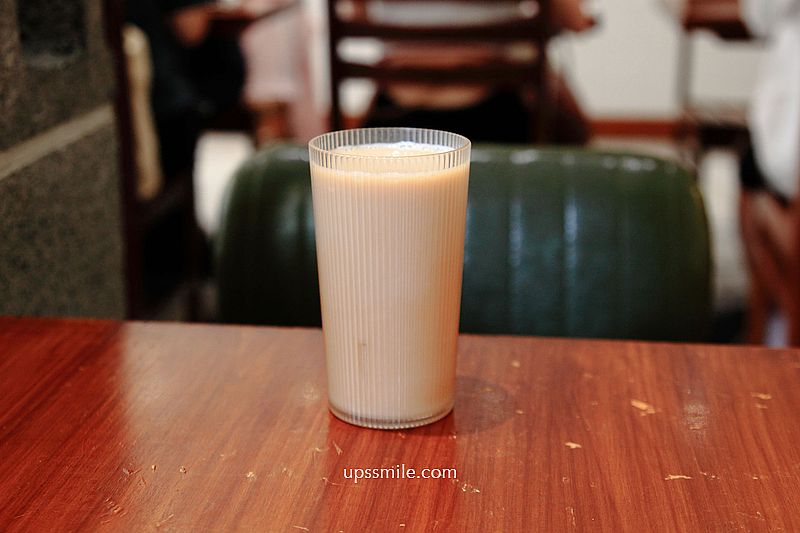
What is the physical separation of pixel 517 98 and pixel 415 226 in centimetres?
183

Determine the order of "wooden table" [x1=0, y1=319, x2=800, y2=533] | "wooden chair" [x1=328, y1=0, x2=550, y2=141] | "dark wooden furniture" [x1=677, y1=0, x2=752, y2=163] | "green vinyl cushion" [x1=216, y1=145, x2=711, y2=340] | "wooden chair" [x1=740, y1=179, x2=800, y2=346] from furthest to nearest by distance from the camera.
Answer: "dark wooden furniture" [x1=677, y1=0, x2=752, y2=163] → "wooden chair" [x1=328, y1=0, x2=550, y2=141] → "wooden chair" [x1=740, y1=179, x2=800, y2=346] → "green vinyl cushion" [x1=216, y1=145, x2=711, y2=340] → "wooden table" [x1=0, y1=319, x2=800, y2=533]

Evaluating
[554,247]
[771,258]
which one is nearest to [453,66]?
[771,258]

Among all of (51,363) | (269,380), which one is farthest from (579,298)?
(51,363)

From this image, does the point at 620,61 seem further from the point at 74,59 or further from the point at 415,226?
the point at 415,226

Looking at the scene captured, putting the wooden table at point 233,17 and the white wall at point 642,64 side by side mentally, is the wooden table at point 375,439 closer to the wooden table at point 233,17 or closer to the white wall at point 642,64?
the wooden table at point 233,17

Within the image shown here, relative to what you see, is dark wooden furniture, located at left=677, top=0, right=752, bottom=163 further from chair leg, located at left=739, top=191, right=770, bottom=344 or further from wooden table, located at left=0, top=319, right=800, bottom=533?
wooden table, located at left=0, top=319, right=800, bottom=533

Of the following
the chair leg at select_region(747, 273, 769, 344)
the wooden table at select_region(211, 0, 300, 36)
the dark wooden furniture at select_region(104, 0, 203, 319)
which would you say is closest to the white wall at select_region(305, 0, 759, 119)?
the wooden table at select_region(211, 0, 300, 36)

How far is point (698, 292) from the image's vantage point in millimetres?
1040

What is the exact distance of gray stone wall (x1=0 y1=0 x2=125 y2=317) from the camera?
0.87 meters

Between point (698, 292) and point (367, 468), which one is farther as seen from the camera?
point (698, 292)

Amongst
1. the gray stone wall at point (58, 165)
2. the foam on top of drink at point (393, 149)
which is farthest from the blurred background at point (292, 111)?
the foam on top of drink at point (393, 149)

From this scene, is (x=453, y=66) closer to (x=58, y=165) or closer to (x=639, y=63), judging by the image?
(x=58, y=165)

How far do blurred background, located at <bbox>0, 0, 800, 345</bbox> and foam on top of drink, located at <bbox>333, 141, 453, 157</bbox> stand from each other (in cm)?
40

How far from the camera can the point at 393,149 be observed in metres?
0.62
